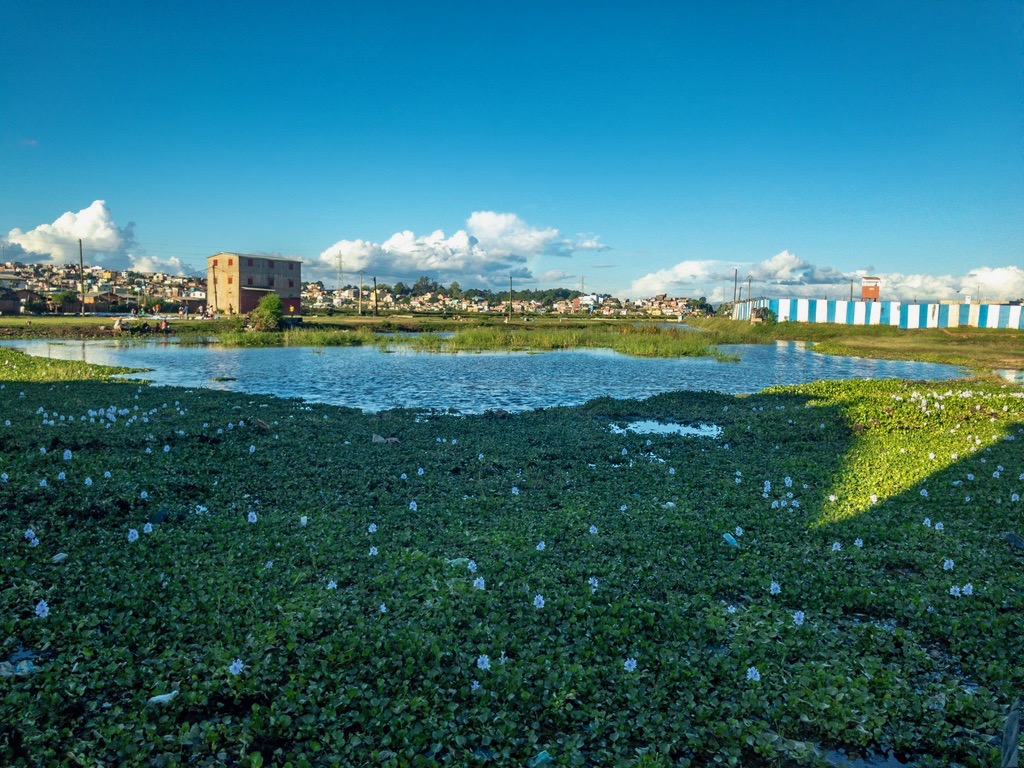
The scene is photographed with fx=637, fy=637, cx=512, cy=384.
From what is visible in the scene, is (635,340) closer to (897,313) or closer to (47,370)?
(47,370)

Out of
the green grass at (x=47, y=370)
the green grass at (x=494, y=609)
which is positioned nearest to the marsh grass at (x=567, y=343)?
the green grass at (x=47, y=370)

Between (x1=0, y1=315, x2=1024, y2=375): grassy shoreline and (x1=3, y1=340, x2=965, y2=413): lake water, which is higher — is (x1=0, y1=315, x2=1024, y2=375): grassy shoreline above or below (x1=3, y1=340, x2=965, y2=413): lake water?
above

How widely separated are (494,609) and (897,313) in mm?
78269

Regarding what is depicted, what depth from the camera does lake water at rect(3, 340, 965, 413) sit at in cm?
2398

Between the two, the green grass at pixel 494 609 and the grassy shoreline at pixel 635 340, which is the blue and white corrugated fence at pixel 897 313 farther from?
the green grass at pixel 494 609

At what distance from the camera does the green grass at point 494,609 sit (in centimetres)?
404

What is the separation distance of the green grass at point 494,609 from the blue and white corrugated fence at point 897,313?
64.8 metres

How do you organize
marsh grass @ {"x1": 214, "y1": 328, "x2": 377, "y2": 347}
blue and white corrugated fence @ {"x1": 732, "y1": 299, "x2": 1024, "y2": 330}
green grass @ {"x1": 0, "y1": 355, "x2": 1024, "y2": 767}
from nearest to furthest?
green grass @ {"x1": 0, "y1": 355, "x2": 1024, "y2": 767}
marsh grass @ {"x1": 214, "y1": 328, "x2": 377, "y2": 347}
blue and white corrugated fence @ {"x1": 732, "y1": 299, "x2": 1024, "y2": 330}

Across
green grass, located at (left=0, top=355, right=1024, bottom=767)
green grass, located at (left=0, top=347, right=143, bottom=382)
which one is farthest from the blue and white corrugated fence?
green grass, located at (left=0, top=347, right=143, bottom=382)

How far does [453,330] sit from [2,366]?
157 ft

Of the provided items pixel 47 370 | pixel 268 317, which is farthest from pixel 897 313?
pixel 47 370

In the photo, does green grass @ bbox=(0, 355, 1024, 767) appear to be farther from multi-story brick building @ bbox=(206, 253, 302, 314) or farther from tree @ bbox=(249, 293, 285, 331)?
multi-story brick building @ bbox=(206, 253, 302, 314)

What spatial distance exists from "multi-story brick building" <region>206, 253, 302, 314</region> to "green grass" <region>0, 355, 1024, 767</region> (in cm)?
7814

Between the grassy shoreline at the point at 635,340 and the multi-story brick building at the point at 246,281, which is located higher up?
the multi-story brick building at the point at 246,281
